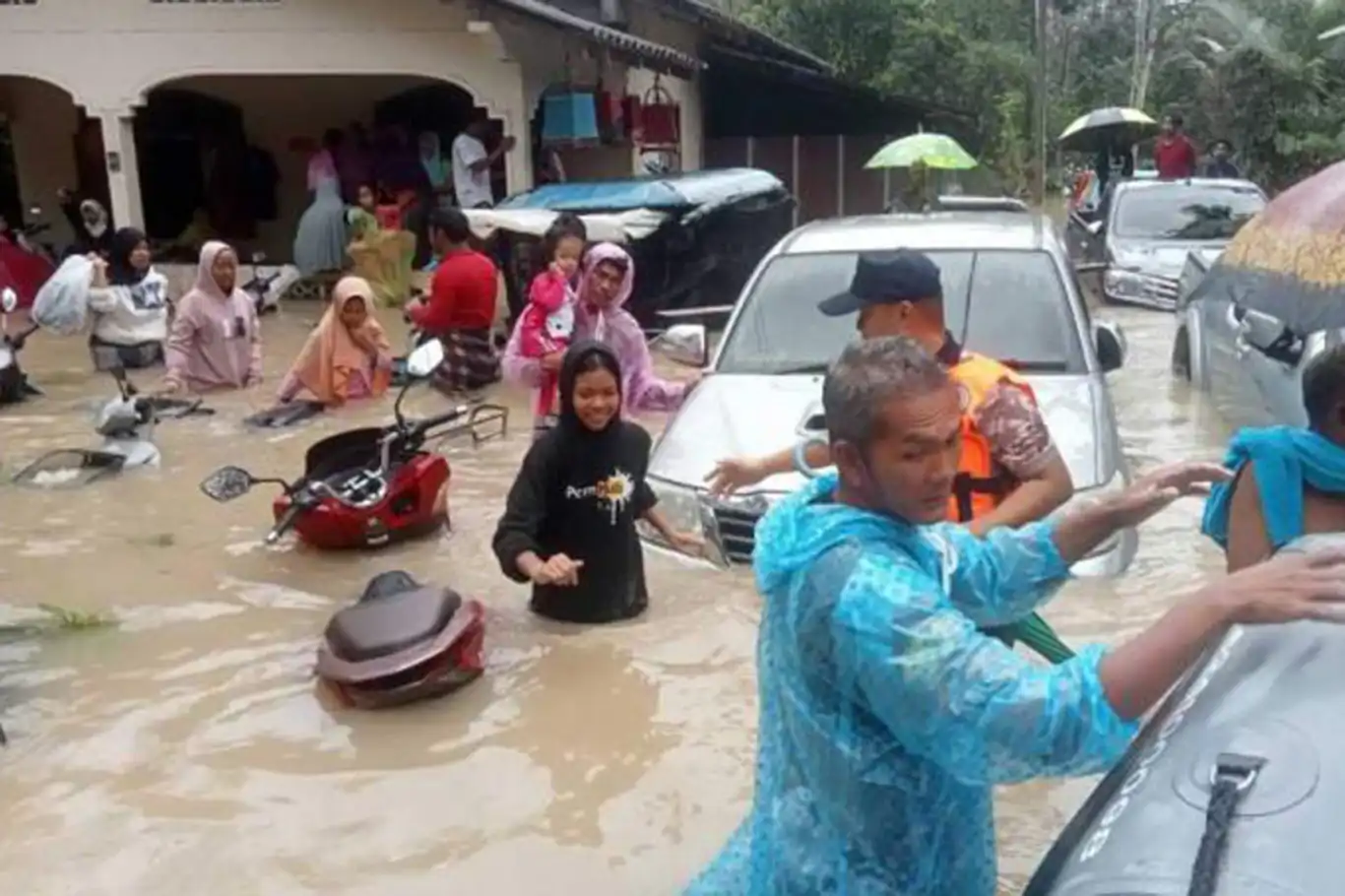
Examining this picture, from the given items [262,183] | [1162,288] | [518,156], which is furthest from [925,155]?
[262,183]

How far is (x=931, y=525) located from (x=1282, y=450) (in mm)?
1080

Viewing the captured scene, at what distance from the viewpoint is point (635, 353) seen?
7758 mm

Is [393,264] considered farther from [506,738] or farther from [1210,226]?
[506,738]

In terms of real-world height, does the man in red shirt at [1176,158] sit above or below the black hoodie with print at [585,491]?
above

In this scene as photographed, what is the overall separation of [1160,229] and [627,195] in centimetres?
512

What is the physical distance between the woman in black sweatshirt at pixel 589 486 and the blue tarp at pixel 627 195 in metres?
8.23

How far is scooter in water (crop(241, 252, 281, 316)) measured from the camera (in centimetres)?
1459

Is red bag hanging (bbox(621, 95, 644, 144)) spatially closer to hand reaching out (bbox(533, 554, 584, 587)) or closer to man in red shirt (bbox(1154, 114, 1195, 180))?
man in red shirt (bbox(1154, 114, 1195, 180))

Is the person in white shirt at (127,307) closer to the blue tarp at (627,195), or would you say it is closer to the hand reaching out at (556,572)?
the blue tarp at (627,195)

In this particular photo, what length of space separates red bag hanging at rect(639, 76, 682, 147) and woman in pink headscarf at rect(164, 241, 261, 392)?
790 cm

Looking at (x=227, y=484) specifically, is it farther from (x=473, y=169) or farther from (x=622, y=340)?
(x=473, y=169)

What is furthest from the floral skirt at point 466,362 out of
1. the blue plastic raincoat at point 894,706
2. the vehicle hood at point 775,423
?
the blue plastic raincoat at point 894,706

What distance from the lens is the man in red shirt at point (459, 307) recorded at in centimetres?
1030

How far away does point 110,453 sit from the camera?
885 cm
